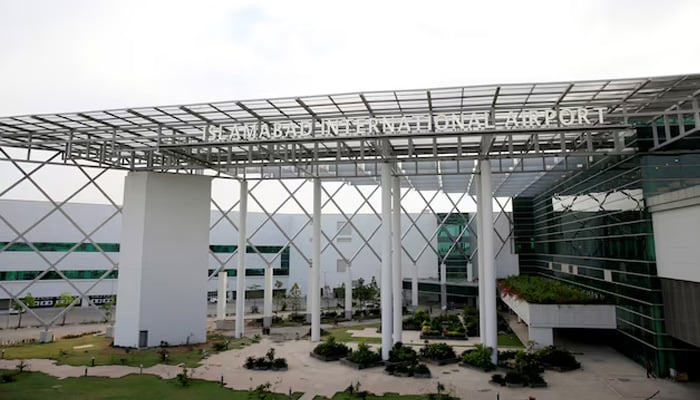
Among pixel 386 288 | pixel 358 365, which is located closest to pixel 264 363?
pixel 358 365

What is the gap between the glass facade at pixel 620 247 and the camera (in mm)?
22797

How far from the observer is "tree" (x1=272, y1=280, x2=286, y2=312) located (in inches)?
2130

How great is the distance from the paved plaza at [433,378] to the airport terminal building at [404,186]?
83.6 inches

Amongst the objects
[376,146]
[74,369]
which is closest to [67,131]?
[74,369]

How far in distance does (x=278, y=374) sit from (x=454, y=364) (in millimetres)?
9770

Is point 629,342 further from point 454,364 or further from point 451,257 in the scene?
point 451,257

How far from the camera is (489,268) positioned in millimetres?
25281

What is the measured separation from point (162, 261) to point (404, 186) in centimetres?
2721

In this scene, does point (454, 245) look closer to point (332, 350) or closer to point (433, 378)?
point (332, 350)

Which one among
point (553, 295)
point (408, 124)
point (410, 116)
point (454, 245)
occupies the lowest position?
point (553, 295)

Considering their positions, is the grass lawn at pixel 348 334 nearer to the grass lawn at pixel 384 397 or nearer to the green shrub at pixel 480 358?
the green shrub at pixel 480 358

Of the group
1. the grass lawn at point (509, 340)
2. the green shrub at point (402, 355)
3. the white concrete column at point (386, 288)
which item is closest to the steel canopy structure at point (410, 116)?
the white concrete column at point (386, 288)

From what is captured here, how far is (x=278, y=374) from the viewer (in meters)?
23.7

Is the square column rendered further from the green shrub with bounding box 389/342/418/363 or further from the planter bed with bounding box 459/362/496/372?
the planter bed with bounding box 459/362/496/372
